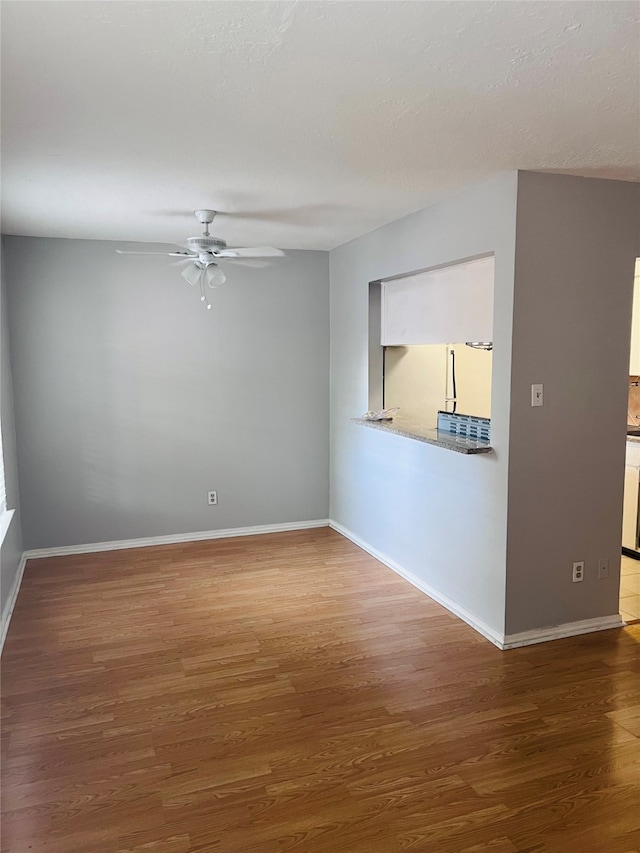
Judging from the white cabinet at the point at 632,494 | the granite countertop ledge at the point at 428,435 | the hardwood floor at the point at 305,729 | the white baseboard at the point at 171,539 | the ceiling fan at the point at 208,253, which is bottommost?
the hardwood floor at the point at 305,729

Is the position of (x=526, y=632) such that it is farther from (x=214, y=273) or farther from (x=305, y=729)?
(x=214, y=273)

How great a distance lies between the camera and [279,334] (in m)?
5.38

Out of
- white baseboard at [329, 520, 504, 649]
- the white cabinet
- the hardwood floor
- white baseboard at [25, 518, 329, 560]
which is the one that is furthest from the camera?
white baseboard at [25, 518, 329, 560]

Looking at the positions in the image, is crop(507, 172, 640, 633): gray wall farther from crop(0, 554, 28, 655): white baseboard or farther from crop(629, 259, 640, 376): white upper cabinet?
crop(0, 554, 28, 655): white baseboard

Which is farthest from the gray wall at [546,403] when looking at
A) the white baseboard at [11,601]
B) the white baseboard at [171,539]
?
the white baseboard at [11,601]

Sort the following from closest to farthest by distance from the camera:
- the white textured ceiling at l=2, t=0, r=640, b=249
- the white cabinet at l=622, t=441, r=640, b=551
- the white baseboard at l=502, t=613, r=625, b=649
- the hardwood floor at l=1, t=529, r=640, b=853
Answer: the white textured ceiling at l=2, t=0, r=640, b=249 < the hardwood floor at l=1, t=529, r=640, b=853 < the white baseboard at l=502, t=613, r=625, b=649 < the white cabinet at l=622, t=441, r=640, b=551

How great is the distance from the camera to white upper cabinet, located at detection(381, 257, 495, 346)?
3529mm

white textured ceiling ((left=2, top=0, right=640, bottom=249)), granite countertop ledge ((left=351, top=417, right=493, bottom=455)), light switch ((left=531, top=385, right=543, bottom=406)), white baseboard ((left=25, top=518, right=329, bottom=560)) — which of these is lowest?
white baseboard ((left=25, top=518, right=329, bottom=560))

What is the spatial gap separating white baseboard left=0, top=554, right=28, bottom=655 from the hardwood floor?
6cm

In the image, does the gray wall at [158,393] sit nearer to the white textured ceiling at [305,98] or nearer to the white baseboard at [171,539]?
the white baseboard at [171,539]

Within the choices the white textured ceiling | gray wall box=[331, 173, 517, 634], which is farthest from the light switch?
the white textured ceiling

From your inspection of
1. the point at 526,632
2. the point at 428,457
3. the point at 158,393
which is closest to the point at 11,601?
the point at 158,393

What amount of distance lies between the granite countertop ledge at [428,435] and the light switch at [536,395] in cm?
33

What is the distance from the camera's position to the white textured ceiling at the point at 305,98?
166 centimetres
